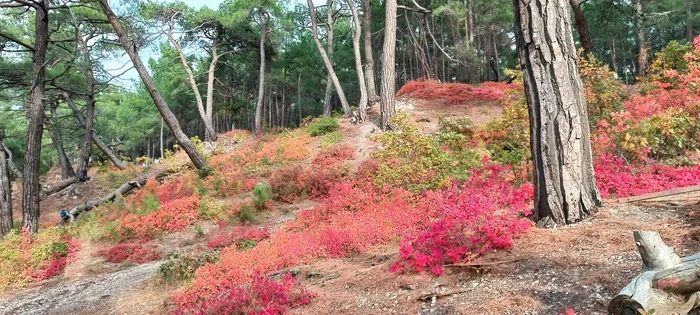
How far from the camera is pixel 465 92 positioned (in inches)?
728

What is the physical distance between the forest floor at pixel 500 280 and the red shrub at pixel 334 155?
700 centimetres

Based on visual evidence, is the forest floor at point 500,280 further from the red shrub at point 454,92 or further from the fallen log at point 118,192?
the red shrub at point 454,92

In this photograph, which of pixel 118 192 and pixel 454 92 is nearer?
pixel 118 192

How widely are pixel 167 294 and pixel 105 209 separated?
7.86m

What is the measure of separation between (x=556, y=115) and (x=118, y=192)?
14.4 metres

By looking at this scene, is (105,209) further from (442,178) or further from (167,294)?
(442,178)

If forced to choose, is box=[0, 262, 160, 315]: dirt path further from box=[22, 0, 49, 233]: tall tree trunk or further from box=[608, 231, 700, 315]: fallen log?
box=[608, 231, 700, 315]: fallen log

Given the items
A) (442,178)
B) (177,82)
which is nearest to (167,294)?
(442,178)

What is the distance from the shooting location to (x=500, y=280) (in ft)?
12.3

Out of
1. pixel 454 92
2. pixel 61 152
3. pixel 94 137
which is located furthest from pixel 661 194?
pixel 61 152

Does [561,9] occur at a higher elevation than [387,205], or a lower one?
higher

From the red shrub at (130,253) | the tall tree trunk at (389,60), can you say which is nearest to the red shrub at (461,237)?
the red shrub at (130,253)

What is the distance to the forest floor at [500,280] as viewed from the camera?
325cm

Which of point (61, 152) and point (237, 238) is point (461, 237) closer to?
point (237, 238)
